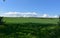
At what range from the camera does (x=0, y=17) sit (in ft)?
156

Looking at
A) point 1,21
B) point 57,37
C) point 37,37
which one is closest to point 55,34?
point 57,37

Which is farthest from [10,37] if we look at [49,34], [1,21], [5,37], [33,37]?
[1,21]

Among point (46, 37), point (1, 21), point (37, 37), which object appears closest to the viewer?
point (46, 37)

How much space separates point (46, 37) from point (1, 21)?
2322cm

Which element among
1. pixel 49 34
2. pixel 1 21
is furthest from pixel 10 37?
pixel 1 21

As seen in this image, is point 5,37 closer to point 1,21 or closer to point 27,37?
point 27,37

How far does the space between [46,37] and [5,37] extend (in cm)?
659

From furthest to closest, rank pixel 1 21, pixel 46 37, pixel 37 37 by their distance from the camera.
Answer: pixel 1 21 < pixel 37 37 < pixel 46 37

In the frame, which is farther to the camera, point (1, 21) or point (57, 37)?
point (1, 21)

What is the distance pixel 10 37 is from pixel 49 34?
5.80 meters

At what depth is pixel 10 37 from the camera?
2855 centimetres

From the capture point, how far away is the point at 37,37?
27266mm

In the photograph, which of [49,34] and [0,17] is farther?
[0,17]

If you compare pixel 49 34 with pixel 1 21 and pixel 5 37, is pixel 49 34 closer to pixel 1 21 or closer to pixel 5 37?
pixel 5 37
